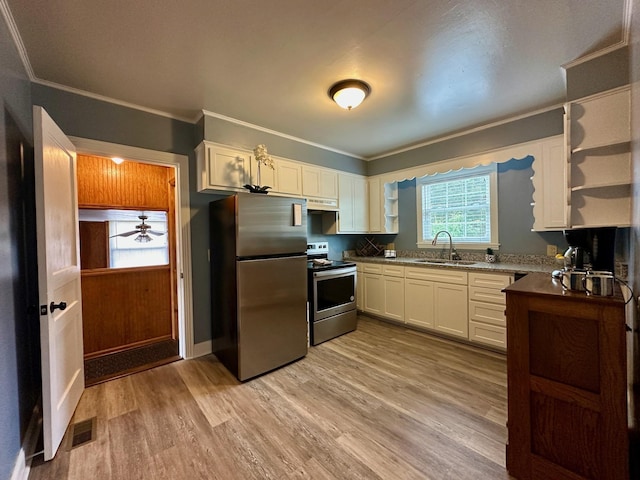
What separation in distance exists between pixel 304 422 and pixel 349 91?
258cm

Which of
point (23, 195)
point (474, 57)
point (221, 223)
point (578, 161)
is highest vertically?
point (474, 57)

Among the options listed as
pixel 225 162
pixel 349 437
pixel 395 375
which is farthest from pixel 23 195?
pixel 395 375

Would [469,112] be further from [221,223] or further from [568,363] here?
[221,223]

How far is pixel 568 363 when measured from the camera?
52.0 inches

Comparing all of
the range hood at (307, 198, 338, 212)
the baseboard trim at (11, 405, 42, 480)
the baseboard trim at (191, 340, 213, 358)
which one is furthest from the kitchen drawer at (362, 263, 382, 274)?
the baseboard trim at (11, 405, 42, 480)

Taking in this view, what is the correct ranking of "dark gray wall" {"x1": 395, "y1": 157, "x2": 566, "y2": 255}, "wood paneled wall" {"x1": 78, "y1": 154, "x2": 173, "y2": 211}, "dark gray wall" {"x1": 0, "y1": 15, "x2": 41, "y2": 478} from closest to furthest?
"dark gray wall" {"x1": 0, "y1": 15, "x2": 41, "y2": 478} → "dark gray wall" {"x1": 395, "y1": 157, "x2": 566, "y2": 255} → "wood paneled wall" {"x1": 78, "y1": 154, "x2": 173, "y2": 211}

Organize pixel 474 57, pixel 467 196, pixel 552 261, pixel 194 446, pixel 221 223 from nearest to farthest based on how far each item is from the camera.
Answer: pixel 194 446
pixel 474 57
pixel 221 223
pixel 552 261
pixel 467 196

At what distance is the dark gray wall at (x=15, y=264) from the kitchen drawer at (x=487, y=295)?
362cm

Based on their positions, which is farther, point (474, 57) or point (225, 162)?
point (225, 162)

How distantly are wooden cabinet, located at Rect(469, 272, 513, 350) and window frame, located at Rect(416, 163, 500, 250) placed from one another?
0.75 meters

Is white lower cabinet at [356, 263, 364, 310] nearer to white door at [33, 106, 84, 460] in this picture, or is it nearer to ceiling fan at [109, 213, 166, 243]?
ceiling fan at [109, 213, 166, 243]

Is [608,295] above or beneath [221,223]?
beneath

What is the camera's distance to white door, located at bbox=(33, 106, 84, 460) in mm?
1557

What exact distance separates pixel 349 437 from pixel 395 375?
0.90 m
